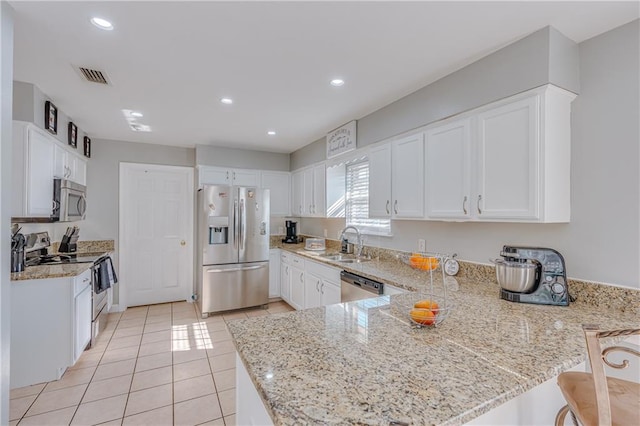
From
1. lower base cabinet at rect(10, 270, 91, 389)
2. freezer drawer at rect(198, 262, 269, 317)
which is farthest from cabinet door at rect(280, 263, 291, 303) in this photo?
lower base cabinet at rect(10, 270, 91, 389)

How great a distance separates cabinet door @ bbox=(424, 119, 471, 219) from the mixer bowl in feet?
1.60

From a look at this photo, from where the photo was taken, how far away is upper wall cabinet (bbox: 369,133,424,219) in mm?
2562

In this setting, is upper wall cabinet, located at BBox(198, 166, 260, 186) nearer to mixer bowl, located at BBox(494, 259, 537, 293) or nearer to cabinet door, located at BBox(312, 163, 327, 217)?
cabinet door, located at BBox(312, 163, 327, 217)

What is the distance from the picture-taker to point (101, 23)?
67.0 inches

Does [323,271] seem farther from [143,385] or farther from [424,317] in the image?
[424,317]

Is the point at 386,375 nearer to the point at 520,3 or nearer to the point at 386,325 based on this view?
the point at 386,325

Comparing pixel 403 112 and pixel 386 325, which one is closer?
pixel 386 325

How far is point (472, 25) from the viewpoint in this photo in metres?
1.72

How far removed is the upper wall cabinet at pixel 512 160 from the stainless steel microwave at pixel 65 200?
359cm

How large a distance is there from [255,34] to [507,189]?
1824 millimetres

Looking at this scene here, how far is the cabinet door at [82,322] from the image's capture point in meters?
2.58

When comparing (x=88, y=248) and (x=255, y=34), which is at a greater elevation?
(x=255, y=34)

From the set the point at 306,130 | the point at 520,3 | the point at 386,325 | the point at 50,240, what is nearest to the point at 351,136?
the point at 306,130

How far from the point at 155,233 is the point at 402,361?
14.8ft
